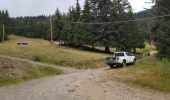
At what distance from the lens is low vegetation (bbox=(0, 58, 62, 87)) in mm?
40688

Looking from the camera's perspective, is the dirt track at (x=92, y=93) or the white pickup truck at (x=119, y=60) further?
the white pickup truck at (x=119, y=60)

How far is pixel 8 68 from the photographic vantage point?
44.2 meters

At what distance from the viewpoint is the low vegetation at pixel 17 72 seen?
4069 cm

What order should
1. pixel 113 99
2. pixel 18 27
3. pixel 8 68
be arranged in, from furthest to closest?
pixel 18 27
pixel 8 68
pixel 113 99

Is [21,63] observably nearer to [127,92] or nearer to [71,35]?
[127,92]

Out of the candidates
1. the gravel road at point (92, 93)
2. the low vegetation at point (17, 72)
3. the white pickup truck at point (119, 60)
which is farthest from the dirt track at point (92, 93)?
the white pickup truck at point (119, 60)

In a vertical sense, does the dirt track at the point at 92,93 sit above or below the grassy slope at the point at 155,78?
below

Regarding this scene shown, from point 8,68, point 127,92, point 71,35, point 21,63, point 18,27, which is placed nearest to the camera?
point 127,92

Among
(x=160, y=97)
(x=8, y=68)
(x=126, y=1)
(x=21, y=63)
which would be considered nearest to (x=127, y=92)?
(x=160, y=97)

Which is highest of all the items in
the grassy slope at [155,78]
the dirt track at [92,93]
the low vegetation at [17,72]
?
the grassy slope at [155,78]

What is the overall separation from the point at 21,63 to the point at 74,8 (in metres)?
64.5

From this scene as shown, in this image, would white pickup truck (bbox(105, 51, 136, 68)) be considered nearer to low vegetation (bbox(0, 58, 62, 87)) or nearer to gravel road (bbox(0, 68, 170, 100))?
low vegetation (bbox(0, 58, 62, 87))

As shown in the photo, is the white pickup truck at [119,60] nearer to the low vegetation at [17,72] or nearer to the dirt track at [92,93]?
the low vegetation at [17,72]

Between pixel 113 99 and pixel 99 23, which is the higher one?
pixel 99 23
